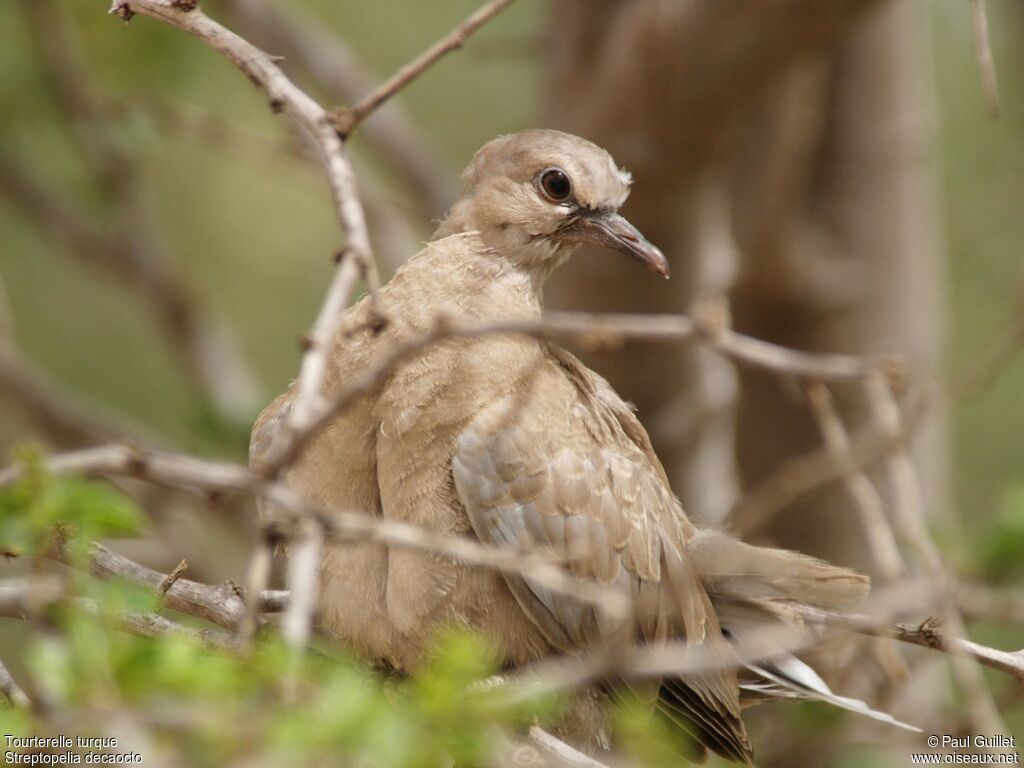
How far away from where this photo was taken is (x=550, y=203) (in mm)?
3523

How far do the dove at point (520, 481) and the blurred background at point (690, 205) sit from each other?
41 cm

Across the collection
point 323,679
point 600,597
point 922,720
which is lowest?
point 922,720

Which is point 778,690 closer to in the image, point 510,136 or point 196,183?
point 510,136

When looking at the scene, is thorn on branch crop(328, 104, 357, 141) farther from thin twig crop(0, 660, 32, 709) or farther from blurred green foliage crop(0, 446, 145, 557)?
thin twig crop(0, 660, 32, 709)

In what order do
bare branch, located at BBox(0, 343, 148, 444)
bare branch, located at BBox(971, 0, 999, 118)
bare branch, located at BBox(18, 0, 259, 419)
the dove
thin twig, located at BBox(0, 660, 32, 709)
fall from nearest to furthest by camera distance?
thin twig, located at BBox(0, 660, 32, 709) → bare branch, located at BBox(971, 0, 999, 118) → the dove → bare branch, located at BBox(0, 343, 148, 444) → bare branch, located at BBox(18, 0, 259, 419)

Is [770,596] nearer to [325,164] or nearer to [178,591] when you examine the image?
[178,591]

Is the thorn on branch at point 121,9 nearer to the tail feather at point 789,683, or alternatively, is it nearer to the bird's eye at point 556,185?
the bird's eye at point 556,185

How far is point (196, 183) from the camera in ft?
28.7

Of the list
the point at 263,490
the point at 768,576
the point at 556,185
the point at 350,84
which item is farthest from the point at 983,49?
the point at 350,84

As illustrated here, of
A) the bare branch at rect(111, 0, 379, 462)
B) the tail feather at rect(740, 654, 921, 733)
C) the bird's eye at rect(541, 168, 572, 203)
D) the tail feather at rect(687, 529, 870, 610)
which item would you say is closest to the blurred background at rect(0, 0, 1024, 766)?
the tail feather at rect(687, 529, 870, 610)

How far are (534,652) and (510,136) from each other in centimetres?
140

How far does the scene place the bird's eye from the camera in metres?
3.50

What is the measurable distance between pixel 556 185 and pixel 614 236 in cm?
21

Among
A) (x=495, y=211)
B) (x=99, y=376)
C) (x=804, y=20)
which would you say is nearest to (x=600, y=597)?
(x=495, y=211)
